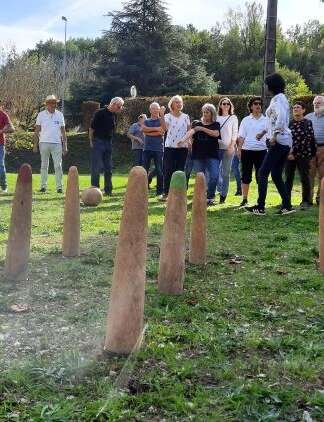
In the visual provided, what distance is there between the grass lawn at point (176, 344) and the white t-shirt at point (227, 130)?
16.4 ft

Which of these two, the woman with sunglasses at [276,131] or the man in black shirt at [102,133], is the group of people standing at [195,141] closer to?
the man in black shirt at [102,133]

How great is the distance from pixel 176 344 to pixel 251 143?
753 centimetres

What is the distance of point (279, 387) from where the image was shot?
3795 millimetres

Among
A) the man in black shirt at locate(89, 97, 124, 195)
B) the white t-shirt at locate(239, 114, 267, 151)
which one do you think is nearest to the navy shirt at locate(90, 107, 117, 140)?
the man in black shirt at locate(89, 97, 124, 195)

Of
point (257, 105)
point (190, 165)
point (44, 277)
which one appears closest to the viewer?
point (44, 277)

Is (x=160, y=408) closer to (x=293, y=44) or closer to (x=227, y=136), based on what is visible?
(x=227, y=136)

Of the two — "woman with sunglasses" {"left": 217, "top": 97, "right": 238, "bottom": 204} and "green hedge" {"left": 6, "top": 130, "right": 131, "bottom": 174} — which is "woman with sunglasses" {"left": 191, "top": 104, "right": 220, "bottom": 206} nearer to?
"woman with sunglasses" {"left": 217, "top": 97, "right": 238, "bottom": 204}

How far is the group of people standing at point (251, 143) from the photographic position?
1017 cm

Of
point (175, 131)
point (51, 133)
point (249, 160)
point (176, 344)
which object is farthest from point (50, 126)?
point (176, 344)

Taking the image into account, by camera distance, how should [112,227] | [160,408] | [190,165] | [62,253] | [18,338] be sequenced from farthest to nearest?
[190,165] → [112,227] → [62,253] → [18,338] → [160,408]

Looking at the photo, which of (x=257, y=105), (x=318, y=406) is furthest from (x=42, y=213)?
(x=318, y=406)

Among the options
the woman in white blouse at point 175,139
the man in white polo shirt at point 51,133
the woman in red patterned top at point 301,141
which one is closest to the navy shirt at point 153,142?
the woman in white blouse at point 175,139

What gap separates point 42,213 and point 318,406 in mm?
7958

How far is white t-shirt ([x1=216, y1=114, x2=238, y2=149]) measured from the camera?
1232 centimetres
